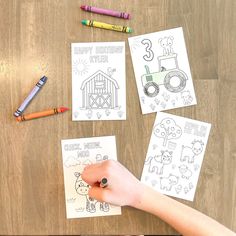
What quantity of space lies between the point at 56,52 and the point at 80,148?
0.26m

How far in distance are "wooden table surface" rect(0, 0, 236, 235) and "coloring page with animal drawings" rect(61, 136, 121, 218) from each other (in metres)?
0.02

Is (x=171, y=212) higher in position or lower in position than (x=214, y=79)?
lower

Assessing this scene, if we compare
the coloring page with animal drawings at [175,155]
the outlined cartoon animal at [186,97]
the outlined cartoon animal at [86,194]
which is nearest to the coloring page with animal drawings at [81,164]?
the outlined cartoon animal at [86,194]

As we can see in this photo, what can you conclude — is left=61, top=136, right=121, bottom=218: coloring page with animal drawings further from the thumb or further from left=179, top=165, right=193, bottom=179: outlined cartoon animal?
left=179, top=165, right=193, bottom=179: outlined cartoon animal

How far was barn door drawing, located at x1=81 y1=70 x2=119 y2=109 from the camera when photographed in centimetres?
89

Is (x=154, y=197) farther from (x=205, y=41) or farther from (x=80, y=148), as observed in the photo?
(x=205, y=41)

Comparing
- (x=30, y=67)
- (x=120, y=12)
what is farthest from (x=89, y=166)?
(x=120, y=12)

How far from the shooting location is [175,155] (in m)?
0.88

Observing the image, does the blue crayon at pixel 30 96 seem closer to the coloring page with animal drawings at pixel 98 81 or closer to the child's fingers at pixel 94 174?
the coloring page with animal drawings at pixel 98 81

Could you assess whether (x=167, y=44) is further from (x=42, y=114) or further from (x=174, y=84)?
(x=42, y=114)

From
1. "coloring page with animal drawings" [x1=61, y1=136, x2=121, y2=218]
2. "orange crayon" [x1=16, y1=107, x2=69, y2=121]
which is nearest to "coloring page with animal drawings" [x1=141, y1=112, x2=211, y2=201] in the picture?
"coloring page with animal drawings" [x1=61, y1=136, x2=121, y2=218]

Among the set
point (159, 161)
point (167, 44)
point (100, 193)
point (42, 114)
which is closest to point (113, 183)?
point (100, 193)

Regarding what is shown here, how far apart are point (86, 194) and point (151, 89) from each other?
0.33m

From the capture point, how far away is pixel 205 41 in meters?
0.88
